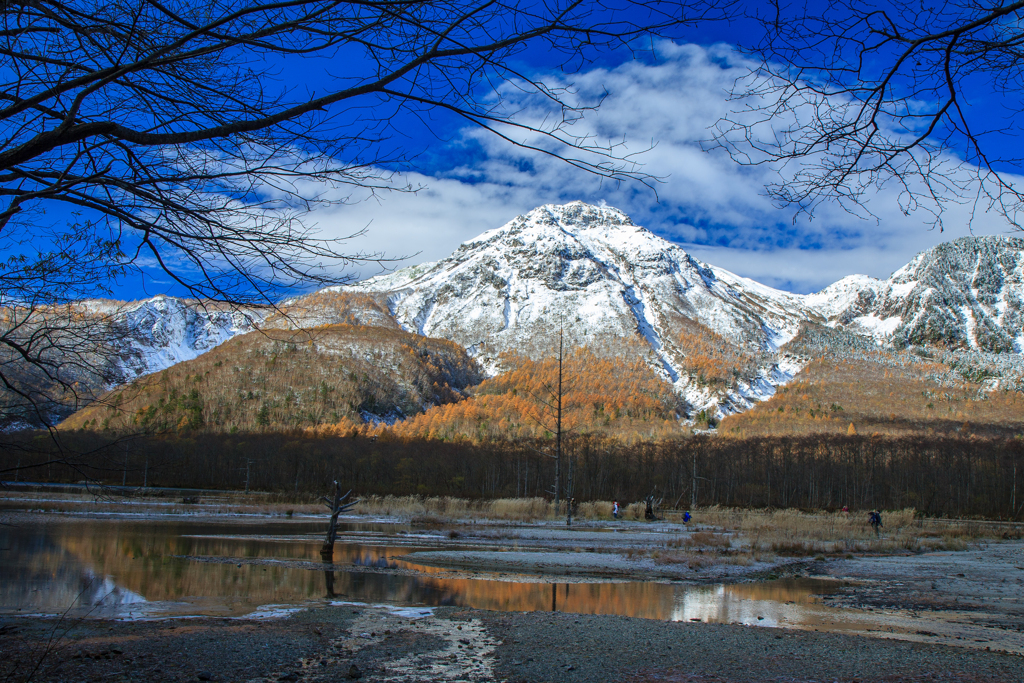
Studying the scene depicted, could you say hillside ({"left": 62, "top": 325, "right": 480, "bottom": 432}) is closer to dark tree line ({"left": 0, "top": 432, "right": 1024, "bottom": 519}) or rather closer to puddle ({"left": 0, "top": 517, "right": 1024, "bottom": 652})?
dark tree line ({"left": 0, "top": 432, "right": 1024, "bottom": 519})

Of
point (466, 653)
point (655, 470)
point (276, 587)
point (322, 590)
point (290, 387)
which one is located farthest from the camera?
point (290, 387)

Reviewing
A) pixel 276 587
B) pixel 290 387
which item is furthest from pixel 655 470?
pixel 290 387

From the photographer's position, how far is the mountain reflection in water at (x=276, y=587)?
40.3ft

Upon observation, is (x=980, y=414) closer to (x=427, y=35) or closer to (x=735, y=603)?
(x=735, y=603)

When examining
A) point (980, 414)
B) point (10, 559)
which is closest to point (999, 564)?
point (10, 559)

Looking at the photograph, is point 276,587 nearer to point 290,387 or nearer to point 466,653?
point 466,653

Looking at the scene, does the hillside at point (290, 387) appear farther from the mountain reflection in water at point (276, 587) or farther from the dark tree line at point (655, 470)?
the mountain reflection in water at point (276, 587)

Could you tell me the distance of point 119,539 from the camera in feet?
75.7

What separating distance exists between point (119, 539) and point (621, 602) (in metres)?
18.8

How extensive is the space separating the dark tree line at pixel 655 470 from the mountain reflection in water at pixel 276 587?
186ft

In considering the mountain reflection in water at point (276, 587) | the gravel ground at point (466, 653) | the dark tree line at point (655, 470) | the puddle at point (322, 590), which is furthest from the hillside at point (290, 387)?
the gravel ground at point (466, 653)

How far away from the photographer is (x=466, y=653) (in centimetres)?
824

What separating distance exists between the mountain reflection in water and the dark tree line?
5682 centimetres

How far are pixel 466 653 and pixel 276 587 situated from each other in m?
7.84
